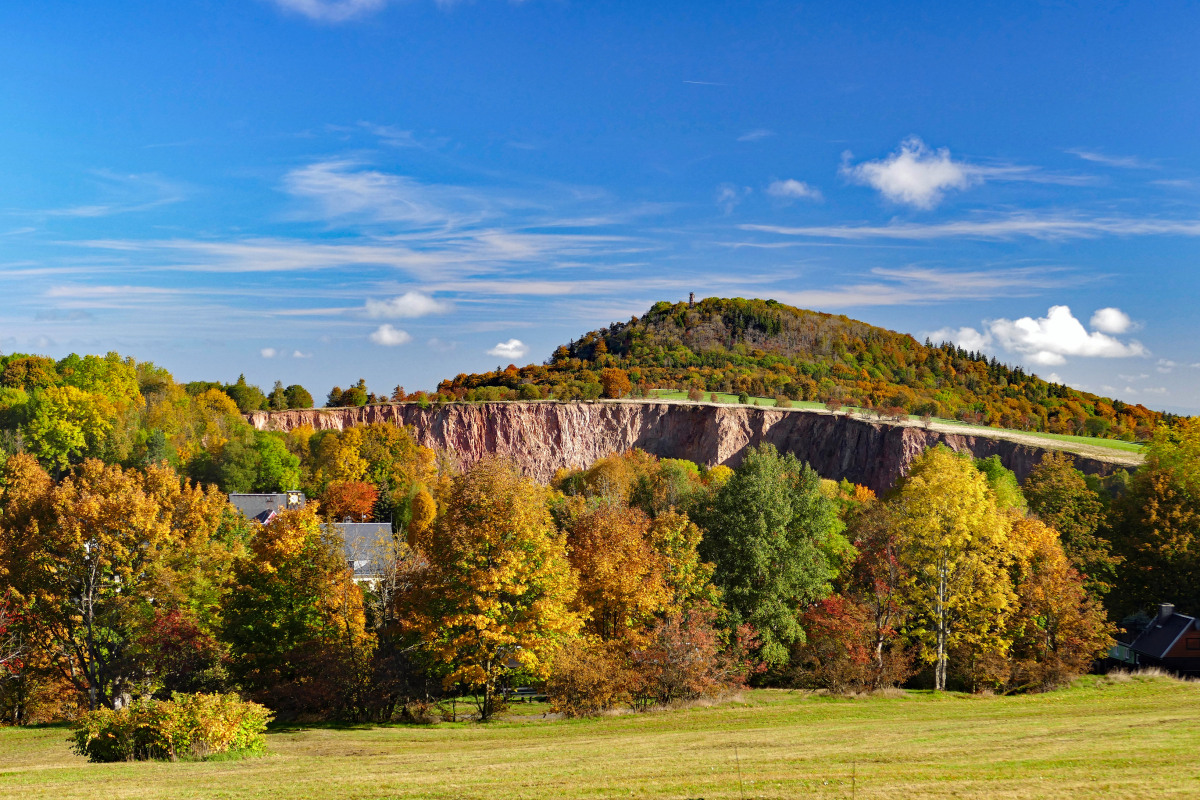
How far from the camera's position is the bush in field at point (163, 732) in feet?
59.7

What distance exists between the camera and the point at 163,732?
18.1 meters

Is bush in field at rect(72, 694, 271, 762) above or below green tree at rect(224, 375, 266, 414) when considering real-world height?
below

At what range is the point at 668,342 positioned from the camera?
159875mm

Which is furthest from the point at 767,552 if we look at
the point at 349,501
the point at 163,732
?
the point at 349,501

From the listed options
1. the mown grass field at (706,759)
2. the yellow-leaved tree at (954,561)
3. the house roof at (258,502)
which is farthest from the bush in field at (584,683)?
the house roof at (258,502)

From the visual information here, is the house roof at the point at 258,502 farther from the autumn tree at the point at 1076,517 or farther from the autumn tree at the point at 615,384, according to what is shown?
the autumn tree at the point at 615,384

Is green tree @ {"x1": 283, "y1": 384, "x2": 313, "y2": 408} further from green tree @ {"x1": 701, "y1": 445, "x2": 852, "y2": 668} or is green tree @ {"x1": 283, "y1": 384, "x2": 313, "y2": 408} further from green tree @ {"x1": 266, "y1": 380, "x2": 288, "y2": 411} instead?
green tree @ {"x1": 701, "y1": 445, "x2": 852, "y2": 668}

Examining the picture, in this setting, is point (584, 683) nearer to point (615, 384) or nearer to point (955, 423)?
point (955, 423)

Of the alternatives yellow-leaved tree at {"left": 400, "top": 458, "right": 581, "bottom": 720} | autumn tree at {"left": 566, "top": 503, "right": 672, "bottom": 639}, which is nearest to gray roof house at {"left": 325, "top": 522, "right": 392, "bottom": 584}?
autumn tree at {"left": 566, "top": 503, "right": 672, "bottom": 639}

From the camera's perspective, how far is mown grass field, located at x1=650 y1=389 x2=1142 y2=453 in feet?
247

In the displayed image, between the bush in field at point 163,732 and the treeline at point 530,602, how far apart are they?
7164 mm

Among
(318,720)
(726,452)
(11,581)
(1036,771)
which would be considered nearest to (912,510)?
(1036,771)

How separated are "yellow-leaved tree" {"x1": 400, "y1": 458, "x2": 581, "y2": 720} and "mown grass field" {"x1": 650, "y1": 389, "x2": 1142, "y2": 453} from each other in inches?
2507

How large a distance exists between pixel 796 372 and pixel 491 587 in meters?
121
